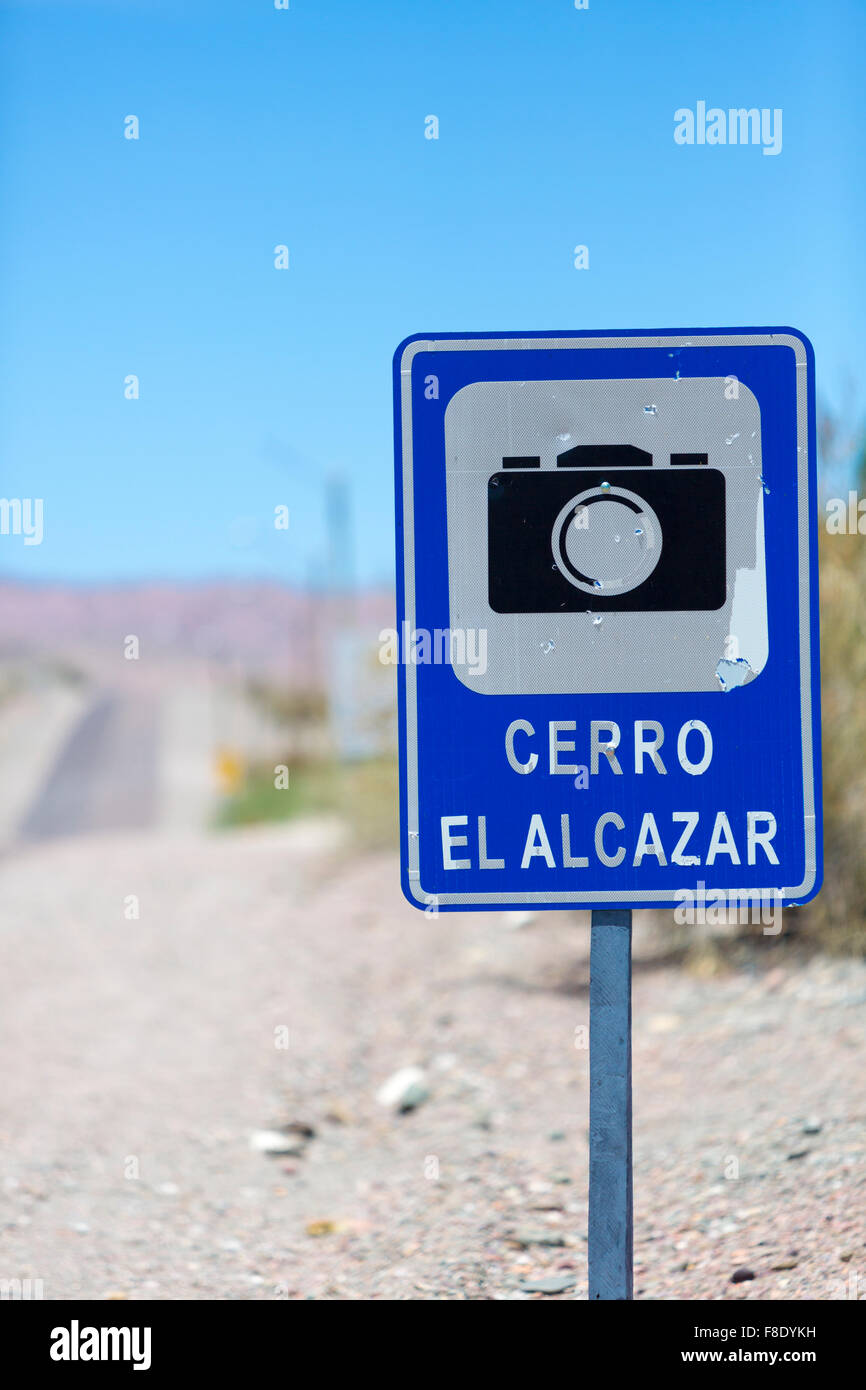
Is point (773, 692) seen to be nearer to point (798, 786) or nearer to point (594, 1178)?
point (798, 786)

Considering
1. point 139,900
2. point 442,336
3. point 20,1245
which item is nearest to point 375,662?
point 139,900

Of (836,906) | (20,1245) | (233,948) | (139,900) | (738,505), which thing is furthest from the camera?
(139,900)

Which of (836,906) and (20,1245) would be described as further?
(836,906)

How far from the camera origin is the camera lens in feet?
6.33

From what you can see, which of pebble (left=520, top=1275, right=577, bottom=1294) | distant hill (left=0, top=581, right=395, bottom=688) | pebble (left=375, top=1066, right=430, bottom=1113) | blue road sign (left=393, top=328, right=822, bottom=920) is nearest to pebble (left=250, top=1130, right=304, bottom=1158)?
pebble (left=375, top=1066, right=430, bottom=1113)

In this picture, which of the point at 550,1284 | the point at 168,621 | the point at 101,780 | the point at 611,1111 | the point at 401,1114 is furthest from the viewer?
the point at 168,621

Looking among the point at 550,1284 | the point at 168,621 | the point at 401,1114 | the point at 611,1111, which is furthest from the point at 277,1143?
the point at 168,621

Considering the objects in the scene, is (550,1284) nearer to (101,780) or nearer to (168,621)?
(101,780)

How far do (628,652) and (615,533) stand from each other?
0.58 ft

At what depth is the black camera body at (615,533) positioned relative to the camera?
1.93 metres

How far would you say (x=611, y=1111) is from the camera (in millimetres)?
1939

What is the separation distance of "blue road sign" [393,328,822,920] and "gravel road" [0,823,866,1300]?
1495 mm

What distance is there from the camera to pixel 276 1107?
5512 millimetres

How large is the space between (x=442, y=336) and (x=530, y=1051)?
457 centimetres
